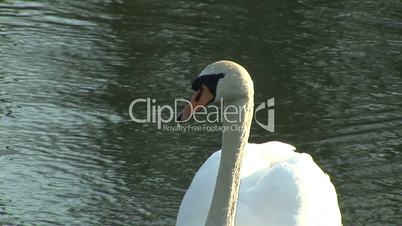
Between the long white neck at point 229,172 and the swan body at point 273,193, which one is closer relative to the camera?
the long white neck at point 229,172

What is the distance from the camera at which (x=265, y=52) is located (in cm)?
991

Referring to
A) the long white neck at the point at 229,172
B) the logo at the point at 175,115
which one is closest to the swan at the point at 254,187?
the long white neck at the point at 229,172

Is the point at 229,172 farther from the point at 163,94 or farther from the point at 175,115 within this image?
the point at 163,94

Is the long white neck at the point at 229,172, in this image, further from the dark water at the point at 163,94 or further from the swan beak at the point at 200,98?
the dark water at the point at 163,94

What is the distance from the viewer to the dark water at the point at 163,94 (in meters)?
7.07

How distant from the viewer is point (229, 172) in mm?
4680

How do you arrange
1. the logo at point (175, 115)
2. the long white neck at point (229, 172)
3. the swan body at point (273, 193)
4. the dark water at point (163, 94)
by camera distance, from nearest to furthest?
the long white neck at point (229, 172) < the swan body at point (273, 193) < the dark water at point (163, 94) < the logo at point (175, 115)

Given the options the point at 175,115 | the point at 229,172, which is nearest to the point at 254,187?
the point at 229,172

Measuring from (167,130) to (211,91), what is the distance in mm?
3700

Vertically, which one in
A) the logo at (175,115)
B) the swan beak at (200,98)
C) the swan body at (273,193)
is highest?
the swan beak at (200,98)

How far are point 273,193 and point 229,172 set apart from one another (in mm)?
1176

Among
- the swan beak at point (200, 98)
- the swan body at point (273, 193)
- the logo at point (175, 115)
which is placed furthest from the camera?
the logo at point (175, 115)

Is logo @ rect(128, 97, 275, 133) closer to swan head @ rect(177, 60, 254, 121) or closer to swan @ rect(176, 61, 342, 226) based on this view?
swan @ rect(176, 61, 342, 226)

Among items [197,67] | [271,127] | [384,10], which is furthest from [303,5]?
[271,127]
